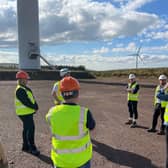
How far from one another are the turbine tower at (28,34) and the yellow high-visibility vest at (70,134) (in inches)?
1948

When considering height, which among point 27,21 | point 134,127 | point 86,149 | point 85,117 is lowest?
point 134,127

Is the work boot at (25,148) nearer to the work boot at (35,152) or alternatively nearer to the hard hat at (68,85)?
the work boot at (35,152)

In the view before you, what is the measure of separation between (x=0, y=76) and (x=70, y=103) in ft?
158

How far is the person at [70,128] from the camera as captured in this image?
3.69 metres

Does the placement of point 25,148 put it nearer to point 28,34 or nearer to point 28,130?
point 28,130

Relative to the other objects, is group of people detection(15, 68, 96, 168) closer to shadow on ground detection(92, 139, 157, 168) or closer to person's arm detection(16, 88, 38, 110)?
shadow on ground detection(92, 139, 157, 168)

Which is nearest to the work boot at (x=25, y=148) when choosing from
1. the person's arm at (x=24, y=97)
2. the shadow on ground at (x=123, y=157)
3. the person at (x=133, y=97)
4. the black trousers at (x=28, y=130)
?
the black trousers at (x=28, y=130)

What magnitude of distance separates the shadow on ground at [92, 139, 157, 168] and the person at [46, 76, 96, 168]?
2959 millimetres

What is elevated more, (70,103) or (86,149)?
(70,103)

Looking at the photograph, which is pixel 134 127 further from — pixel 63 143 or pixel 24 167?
pixel 63 143

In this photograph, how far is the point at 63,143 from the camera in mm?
3768

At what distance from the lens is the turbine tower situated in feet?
168

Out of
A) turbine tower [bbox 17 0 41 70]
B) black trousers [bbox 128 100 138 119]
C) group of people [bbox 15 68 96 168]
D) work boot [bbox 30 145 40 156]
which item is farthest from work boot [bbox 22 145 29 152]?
turbine tower [bbox 17 0 41 70]

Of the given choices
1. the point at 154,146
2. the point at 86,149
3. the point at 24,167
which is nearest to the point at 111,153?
the point at 154,146
